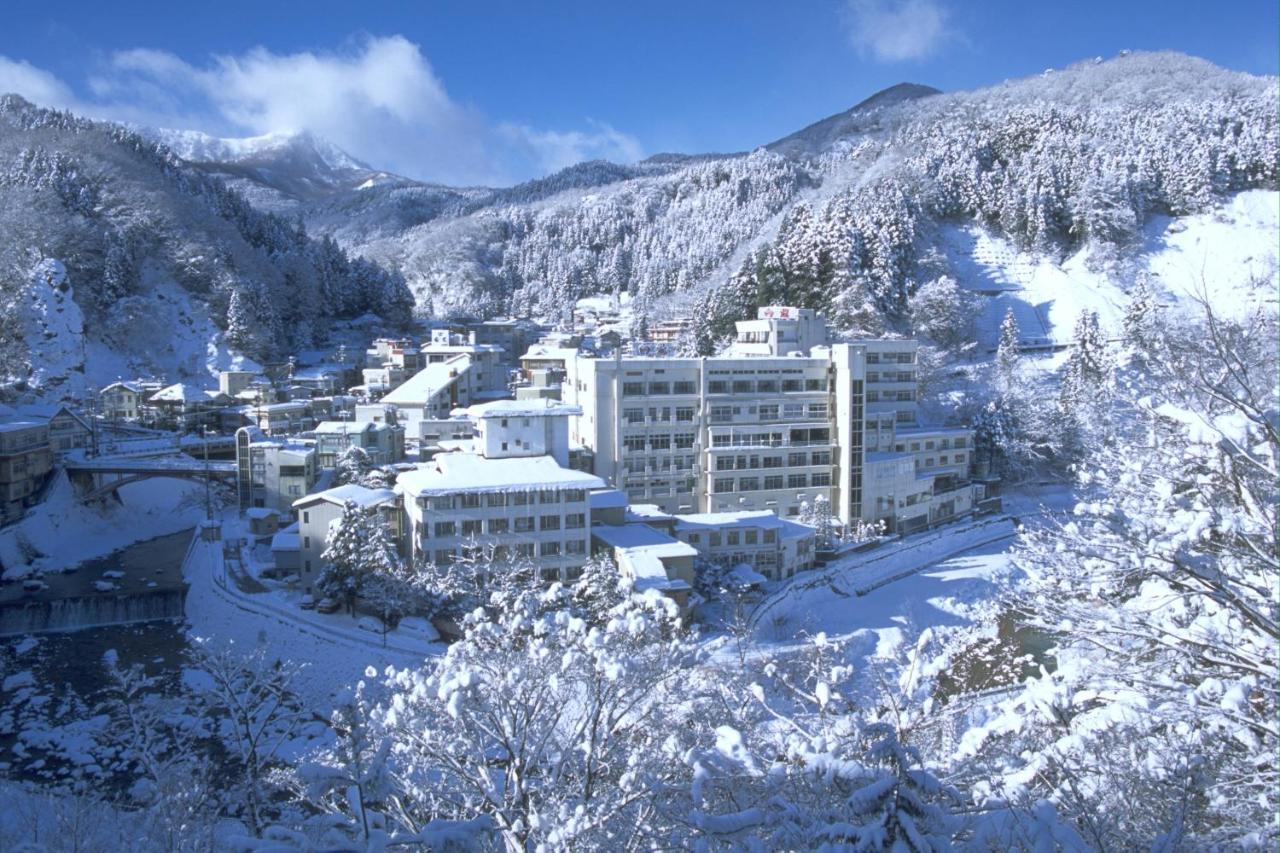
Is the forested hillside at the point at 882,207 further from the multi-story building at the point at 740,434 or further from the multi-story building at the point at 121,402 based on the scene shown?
the multi-story building at the point at 121,402

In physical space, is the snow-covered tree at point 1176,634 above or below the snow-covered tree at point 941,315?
below

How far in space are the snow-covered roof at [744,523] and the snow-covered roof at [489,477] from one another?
7.30ft

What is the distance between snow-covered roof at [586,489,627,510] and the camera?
1582 centimetres

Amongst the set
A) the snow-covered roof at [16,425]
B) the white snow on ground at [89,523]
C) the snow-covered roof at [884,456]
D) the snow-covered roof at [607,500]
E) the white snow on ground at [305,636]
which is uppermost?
the snow-covered roof at [16,425]

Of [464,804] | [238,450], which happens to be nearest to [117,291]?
[238,450]

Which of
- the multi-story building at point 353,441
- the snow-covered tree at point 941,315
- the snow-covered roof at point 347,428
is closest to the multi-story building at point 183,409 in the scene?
the multi-story building at point 353,441

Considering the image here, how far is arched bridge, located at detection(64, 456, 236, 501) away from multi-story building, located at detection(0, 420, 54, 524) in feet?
1.82

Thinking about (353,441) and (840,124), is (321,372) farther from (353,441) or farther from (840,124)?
(840,124)

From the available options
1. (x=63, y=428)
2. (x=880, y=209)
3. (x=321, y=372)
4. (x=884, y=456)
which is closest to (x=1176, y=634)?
(x=884, y=456)

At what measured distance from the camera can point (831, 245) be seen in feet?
101

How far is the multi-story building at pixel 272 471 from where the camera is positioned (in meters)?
19.1

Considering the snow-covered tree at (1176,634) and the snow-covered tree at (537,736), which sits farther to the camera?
the snow-covered tree at (537,736)

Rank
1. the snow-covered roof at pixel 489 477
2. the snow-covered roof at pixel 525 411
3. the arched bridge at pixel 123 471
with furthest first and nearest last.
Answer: the arched bridge at pixel 123 471
the snow-covered roof at pixel 525 411
the snow-covered roof at pixel 489 477

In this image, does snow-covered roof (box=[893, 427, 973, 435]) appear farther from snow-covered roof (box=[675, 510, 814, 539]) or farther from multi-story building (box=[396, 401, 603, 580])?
multi-story building (box=[396, 401, 603, 580])
